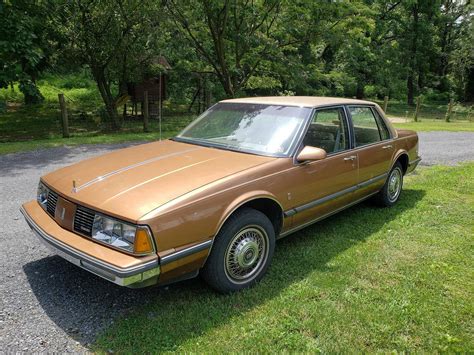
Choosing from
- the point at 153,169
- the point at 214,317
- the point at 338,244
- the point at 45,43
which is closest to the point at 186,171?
the point at 153,169

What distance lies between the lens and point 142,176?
321 centimetres

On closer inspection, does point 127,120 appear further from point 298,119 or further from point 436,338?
point 436,338

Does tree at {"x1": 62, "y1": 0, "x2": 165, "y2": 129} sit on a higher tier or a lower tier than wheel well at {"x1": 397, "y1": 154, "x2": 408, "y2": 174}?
higher

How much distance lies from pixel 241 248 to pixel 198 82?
16622 mm

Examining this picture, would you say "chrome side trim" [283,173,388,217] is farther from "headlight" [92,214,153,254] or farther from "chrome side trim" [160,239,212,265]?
"headlight" [92,214,153,254]

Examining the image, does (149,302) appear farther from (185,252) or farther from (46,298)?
(46,298)

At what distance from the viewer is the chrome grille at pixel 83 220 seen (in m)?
2.87

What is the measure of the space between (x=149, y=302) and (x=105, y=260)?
715 millimetres

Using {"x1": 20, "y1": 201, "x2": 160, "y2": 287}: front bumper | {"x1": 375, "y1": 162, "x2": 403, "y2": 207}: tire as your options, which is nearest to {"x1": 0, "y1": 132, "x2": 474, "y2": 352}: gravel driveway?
{"x1": 20, "y1": 201, "x2": 160, "y2": 287}: front bumper

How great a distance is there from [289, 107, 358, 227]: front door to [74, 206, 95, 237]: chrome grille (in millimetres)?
1796

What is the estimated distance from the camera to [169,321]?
9.39 ft

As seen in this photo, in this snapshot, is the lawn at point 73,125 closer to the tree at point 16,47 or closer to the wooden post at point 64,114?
the wooden post at point 64,114

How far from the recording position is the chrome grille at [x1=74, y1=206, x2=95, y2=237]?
2872 mm

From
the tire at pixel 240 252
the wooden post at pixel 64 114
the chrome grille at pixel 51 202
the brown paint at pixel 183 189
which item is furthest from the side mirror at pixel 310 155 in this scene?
the wooden post at pixel 64 114
